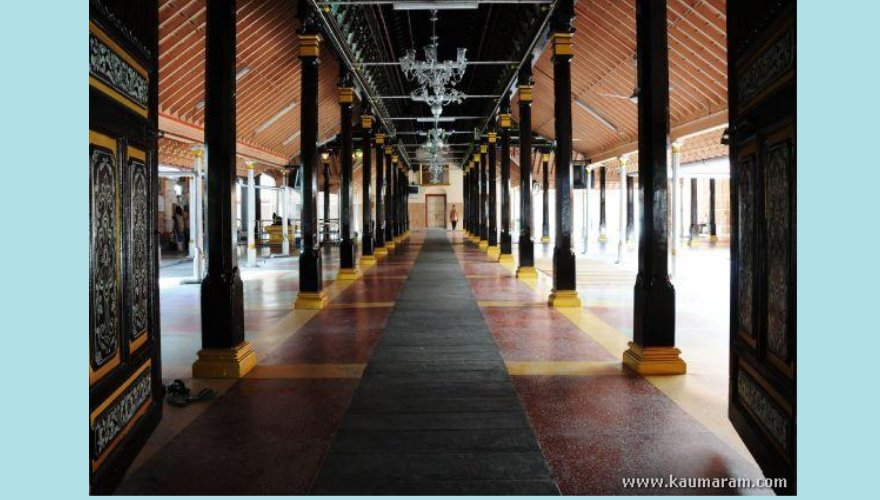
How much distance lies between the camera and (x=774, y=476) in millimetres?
2189

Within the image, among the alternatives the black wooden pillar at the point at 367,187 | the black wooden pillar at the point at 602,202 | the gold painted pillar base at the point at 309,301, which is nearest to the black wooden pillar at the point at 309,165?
the gold painted pillar base at the point at 309,301

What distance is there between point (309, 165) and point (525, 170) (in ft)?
15.0

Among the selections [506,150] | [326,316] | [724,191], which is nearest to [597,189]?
[724,191]

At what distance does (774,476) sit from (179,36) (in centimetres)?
1086

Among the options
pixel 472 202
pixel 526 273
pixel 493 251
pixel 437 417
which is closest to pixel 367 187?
pixel 526 273

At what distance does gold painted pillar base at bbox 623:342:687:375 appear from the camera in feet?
13.2

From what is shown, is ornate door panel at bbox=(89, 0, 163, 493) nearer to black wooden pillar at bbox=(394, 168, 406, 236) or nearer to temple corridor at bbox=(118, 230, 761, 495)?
temple corridor at bbox=(118, 230, 761, 495)

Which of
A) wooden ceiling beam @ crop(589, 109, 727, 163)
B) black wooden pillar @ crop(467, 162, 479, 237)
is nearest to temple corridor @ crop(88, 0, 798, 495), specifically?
wooden ceiling beam @ crop(589, 109, 727, 163)

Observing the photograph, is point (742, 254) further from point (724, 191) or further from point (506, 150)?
point (724, 191)

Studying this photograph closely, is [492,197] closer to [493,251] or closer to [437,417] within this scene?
[493,251]

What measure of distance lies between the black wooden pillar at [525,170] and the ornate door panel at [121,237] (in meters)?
7.76

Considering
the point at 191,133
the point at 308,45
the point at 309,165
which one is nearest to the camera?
the point at 309,165

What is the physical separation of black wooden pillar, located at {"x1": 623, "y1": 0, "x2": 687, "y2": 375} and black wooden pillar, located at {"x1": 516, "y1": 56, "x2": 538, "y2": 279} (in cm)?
562

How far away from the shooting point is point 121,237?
240 cm
